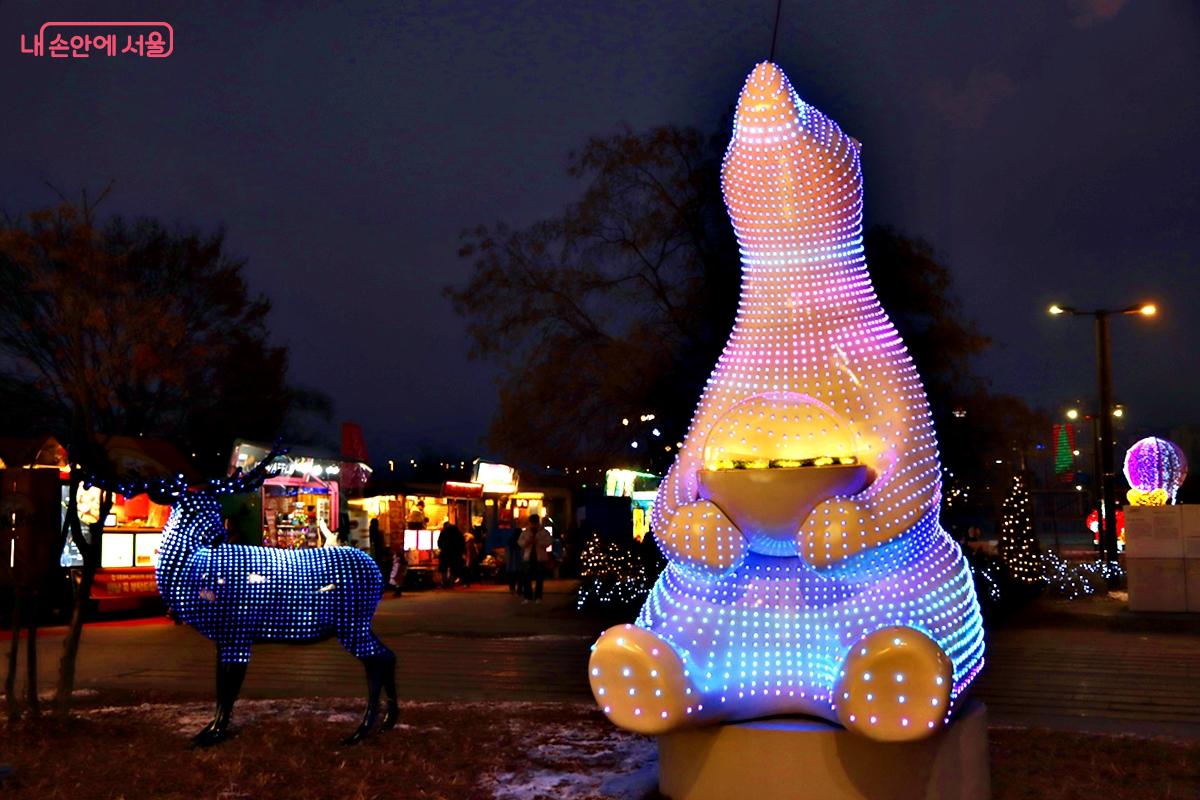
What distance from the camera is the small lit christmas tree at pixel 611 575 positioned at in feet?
56.7

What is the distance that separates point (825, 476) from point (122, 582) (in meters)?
16.6

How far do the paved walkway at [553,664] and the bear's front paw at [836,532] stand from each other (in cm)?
407

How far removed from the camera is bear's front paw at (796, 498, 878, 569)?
195 inches

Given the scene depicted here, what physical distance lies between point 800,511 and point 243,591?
144 inches

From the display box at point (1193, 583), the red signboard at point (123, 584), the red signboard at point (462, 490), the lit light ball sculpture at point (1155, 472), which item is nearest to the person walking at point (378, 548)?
the red signboard at point (462, 490)

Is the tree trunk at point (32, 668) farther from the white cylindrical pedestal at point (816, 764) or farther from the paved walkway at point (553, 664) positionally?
the white cylindrical pedestal at point (816, 764)

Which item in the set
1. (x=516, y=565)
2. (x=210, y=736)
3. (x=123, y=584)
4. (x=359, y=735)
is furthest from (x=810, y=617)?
(x=516, y=565)

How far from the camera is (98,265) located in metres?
20.9

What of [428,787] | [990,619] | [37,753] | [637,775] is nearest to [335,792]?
[428,787]

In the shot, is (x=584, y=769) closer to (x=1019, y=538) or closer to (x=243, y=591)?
(x=243, y=591)

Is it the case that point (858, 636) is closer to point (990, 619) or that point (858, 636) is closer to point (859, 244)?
point (859, 244)

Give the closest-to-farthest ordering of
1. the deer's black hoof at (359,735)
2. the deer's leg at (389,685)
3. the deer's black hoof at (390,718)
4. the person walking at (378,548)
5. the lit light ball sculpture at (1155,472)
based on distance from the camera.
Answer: the deer's black hoof at (359,735), the deer's leg at (389,685), the deer's black hoof at (390,718), the lit light ball sculpture at (1155,472), the person walking at (378,548)

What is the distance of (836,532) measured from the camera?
495 cm

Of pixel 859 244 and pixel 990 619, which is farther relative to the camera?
pixel 990 619
